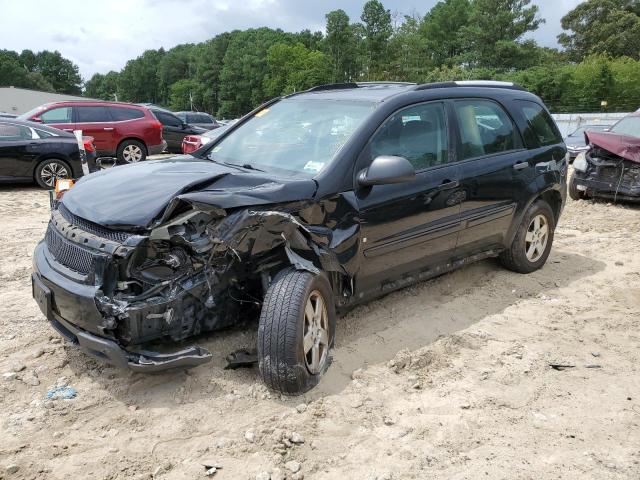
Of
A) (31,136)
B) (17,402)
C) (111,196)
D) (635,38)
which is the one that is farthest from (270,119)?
(635,38)

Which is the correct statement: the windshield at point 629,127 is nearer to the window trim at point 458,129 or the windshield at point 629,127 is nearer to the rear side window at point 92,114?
the window trim at point 458,129

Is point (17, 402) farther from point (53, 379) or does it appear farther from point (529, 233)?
point (529, 233)

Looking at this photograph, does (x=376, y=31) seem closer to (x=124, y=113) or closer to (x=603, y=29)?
(x=603, y=29)

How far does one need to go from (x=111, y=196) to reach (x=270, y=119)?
162cm

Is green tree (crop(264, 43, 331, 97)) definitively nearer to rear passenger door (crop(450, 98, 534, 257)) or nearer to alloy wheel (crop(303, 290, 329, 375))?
rear passenger door (crop(450, 98, 534, 257))

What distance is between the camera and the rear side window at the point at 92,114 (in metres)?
13.4

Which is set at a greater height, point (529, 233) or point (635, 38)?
point (635, 38)

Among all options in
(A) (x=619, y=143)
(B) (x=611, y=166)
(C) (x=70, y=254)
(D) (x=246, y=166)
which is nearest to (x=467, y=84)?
(D) (x=246, y=166)

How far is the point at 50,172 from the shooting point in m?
10.6

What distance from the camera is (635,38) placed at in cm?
6294

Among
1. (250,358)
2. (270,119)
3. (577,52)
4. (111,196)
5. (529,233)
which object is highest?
(577,52)

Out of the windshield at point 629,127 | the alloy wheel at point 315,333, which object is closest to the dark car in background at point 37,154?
the alloy wheel at point 315,333

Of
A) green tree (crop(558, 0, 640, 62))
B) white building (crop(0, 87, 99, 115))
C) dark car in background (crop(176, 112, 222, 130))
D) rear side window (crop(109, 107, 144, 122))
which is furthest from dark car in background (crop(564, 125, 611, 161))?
green tree (crop(558, 0, 640, 62))

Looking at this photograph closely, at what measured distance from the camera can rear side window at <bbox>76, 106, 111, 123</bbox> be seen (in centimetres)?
1336
